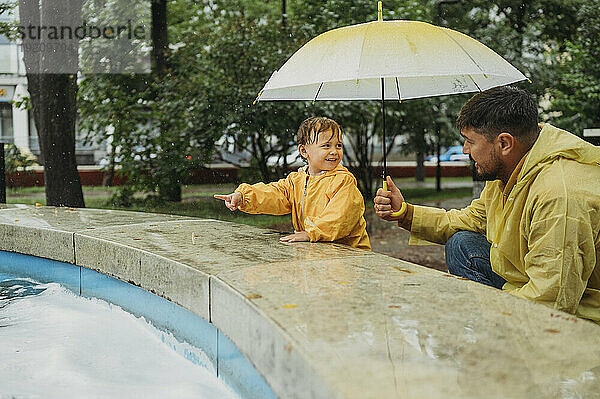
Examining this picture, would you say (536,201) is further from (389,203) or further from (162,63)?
(162,63)

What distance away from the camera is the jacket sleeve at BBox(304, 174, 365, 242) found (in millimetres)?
3969

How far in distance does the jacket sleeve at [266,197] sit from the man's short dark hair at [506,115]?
5.75ft

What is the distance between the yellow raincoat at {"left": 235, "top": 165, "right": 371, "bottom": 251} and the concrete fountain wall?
18 centimetres

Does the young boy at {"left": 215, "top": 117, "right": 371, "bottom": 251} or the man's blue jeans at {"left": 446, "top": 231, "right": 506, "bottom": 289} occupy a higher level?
the young boy at {"left": 215, "top": 117, "right": 371, "bottom": 251}

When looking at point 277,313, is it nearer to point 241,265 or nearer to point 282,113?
point 241,265

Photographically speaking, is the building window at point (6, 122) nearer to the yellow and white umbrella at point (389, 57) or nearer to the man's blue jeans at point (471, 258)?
the yellow and white umbrella at point (389, 57)

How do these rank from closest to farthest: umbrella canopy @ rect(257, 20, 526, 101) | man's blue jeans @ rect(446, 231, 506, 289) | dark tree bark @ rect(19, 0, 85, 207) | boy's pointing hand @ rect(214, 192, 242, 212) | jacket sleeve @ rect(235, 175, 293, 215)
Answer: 1. man's blue jeans @ rect(446, 231, 506, 289)
2. umbrella canopy @ rect(257, 20, 526, 101)
3. boy's pointing hand @ rect(214, 192, 242, 212)
4. jacket sleeve @ rect(235, 175, 293, 215)
5. dark tree bark @ rect(19, 0, 85, 207)

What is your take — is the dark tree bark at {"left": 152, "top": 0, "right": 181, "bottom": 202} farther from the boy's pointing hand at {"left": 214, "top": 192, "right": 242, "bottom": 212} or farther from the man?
the man

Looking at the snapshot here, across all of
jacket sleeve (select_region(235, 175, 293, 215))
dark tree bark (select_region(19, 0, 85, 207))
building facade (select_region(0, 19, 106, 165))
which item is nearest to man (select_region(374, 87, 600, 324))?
jacket sleeve (select_region(235, 175, 293, 215))

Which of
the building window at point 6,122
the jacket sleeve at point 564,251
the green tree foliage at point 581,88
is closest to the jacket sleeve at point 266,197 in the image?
the jacket sleeve at point 564,251

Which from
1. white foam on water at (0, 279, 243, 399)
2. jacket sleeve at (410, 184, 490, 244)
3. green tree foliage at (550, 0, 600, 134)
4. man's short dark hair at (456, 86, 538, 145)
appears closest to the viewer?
man's short dark hair at (456, 86, 538, 145)

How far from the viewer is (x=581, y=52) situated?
9.47m

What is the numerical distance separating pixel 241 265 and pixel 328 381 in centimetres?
153

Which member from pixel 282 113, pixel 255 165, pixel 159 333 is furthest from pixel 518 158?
pixel 255 165
